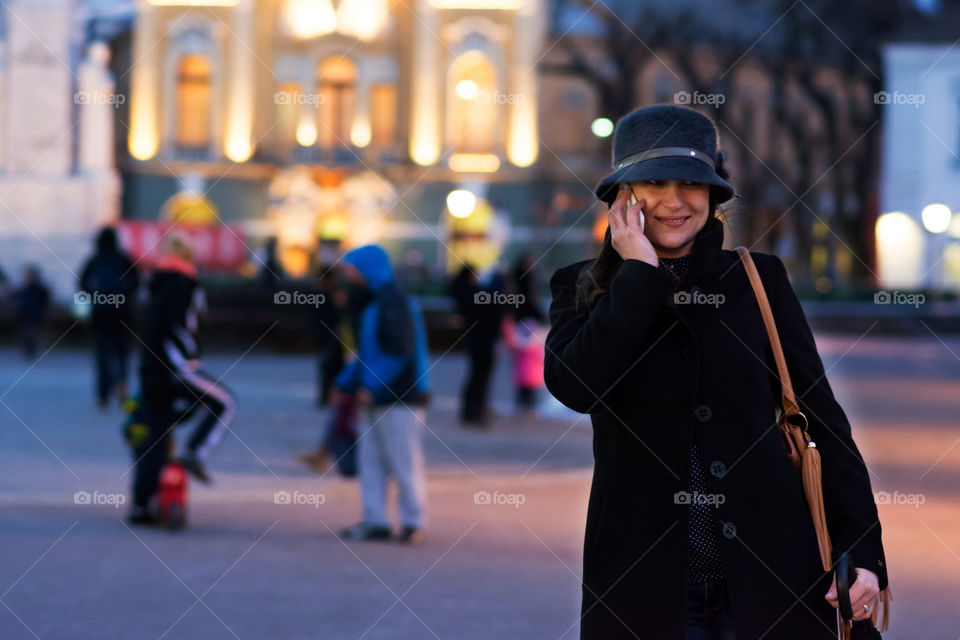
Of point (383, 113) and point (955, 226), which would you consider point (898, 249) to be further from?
point (383, 113)

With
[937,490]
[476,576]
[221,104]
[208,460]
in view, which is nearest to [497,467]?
[208,460]

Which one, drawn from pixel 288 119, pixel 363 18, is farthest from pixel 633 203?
pixel 363 18

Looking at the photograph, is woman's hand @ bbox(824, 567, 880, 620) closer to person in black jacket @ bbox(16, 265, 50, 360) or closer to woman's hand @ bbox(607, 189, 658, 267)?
woman's hand @ bbox(607, 189, 658, 267)

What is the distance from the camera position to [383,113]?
150 ft

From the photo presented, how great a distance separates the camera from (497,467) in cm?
1221

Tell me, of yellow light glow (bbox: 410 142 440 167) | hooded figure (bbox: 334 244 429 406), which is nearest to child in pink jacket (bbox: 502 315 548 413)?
hooded figure (bbox: 334 244 429 406)

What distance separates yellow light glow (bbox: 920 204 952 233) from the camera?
47500 mm

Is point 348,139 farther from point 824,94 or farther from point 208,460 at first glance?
point 208,460

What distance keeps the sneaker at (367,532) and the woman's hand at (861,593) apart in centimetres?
600

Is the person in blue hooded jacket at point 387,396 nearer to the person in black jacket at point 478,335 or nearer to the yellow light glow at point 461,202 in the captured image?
the person in black jacket at point 478,335

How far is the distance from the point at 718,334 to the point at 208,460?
954 centimetres

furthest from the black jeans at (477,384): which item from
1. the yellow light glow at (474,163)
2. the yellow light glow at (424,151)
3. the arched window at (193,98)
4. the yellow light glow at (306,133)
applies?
the arched window at (193,98)

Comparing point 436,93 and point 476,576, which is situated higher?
point 436,93

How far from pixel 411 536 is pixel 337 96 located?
38.4 metres
